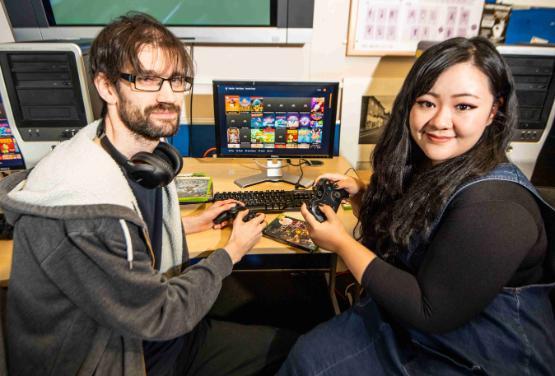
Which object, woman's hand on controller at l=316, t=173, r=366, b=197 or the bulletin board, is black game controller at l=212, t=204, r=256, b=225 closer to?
woman's hand on controller at l=316, t=173, r=366, b=197

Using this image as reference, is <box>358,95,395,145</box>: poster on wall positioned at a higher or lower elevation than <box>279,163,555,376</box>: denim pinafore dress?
higher

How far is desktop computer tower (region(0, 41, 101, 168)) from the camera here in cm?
115

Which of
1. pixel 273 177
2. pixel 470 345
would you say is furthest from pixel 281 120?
pixel 470 345

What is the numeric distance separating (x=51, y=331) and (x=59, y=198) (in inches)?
12.8

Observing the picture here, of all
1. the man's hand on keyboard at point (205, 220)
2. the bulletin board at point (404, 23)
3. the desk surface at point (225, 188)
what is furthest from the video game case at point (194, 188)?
the bulletin board at point (404, 23)

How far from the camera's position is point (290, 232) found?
1.15 m

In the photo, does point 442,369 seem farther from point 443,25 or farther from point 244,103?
point 443,25

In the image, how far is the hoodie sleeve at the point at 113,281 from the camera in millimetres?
657

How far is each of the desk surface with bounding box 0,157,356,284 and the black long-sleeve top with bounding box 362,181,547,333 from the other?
0.39 metres

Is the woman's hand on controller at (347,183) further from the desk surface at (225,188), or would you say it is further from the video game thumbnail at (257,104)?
the video game thumbnail at (257,104)

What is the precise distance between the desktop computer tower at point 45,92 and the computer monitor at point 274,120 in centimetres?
50

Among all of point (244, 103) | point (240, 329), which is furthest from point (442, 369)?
point (244, 103)

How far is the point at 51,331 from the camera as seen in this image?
74cm

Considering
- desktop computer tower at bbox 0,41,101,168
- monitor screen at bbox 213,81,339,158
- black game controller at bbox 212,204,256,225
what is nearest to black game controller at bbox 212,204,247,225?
black game controller at bbox 212,204,256,225
